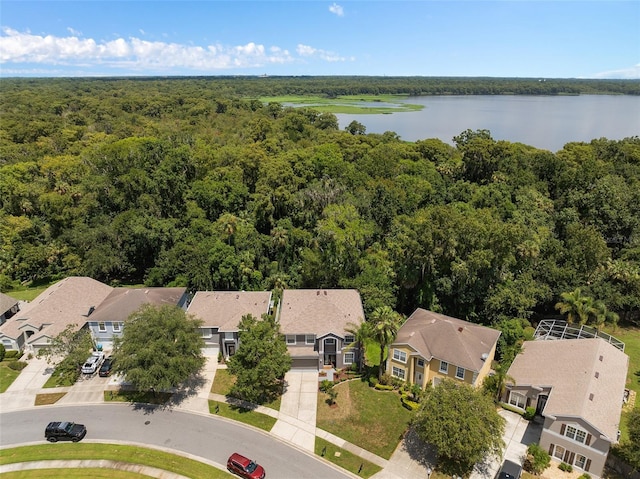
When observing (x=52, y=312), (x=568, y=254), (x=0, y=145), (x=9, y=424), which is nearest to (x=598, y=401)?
(x=568, y=254)

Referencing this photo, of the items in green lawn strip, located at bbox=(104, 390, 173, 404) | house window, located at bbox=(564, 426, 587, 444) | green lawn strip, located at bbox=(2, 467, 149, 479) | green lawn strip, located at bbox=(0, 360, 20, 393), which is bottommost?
green lawn strip, located at bbox=(0, 360, 20, 393)

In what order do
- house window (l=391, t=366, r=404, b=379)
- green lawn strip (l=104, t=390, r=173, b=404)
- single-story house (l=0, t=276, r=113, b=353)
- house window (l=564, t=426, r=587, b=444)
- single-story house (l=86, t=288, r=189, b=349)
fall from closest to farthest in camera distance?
house window (l=564, t=426, r=587, b=444) < green lawn strip (l=104, t=390, r=173, b=404) < house window (l=391, t=366, r=404, b=379) < single-story house (l=0, t=276, r=113, b=353) < single-story house (l=86, t=288, r=189, b=349)

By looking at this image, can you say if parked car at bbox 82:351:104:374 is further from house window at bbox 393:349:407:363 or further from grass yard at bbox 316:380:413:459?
house window at bbox 393:349:407:363

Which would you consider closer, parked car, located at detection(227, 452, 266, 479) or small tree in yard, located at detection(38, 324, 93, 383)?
parked car, located at detection(227, 452, 266, 479)

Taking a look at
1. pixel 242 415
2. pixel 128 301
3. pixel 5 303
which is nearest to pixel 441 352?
pixel 242 415

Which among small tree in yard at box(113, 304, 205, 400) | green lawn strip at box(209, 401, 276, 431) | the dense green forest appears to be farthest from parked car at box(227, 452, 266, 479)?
the dense green forest

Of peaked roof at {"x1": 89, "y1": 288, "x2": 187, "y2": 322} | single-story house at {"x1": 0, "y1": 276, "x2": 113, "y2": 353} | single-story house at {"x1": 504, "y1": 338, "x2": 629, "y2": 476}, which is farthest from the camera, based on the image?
peaked roof at {"x1": 89, "y1": 288, "x2": 187, "y2": 322}
